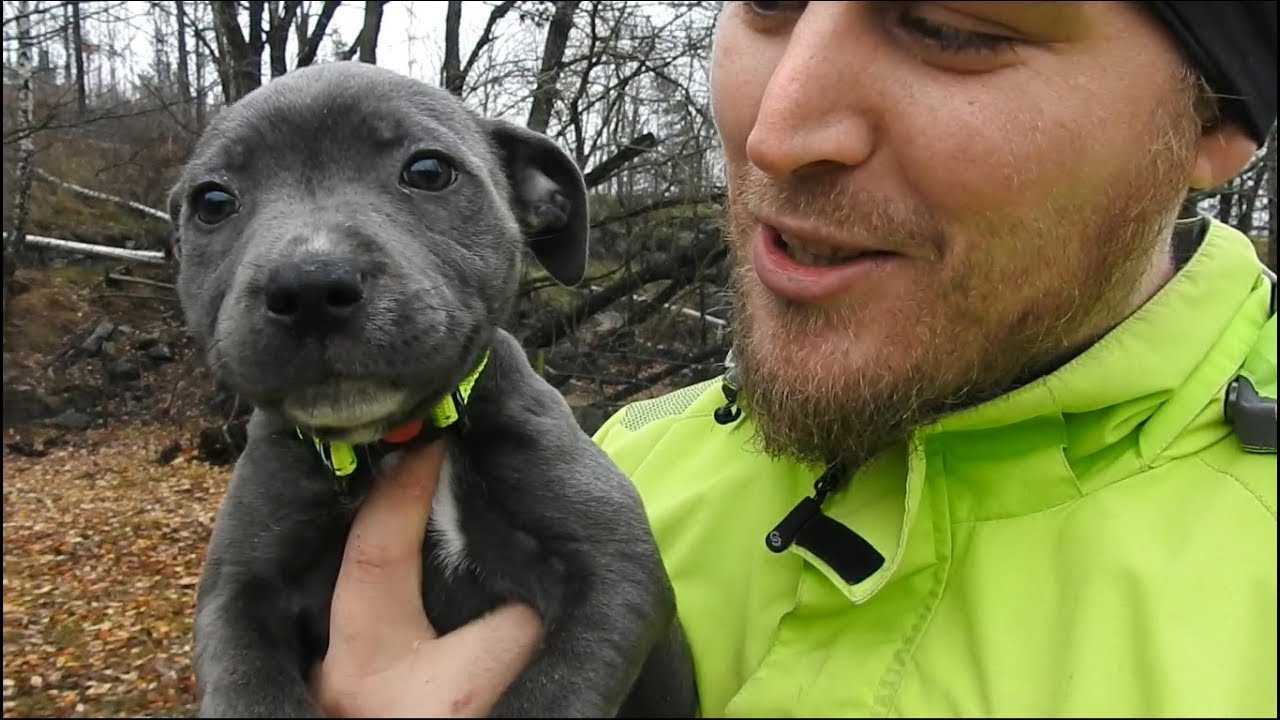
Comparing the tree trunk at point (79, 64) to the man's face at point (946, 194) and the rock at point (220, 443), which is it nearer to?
the rock at point (220, 443)

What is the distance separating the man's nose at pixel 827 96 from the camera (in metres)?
1.84

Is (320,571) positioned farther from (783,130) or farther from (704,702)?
(783,130)

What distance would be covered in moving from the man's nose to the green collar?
38.1 inches

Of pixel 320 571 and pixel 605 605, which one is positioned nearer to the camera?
pixel 605 605

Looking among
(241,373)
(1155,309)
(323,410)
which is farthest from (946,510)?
(241,373)

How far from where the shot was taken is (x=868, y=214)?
1.89 m

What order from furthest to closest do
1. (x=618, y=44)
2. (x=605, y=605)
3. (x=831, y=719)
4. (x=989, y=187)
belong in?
(x=618, y=44) → (x=605, y=605) → (x=989, y=187) → (x=831, y=719)

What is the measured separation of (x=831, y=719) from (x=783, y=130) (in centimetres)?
111

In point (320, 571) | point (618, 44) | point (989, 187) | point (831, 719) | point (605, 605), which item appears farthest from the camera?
point (618, 44)

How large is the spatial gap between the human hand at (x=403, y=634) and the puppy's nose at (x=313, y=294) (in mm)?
536

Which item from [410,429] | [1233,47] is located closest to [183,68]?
[410,429]

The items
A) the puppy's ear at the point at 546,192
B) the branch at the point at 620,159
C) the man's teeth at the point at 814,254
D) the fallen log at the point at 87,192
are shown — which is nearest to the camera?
the man's teeth at the point at 814,254

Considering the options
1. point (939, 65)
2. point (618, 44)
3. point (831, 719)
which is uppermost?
point (939, 65)

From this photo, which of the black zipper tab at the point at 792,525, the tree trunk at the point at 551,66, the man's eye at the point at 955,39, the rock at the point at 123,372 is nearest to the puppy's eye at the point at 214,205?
the black zipper tab at the point at 792,525
